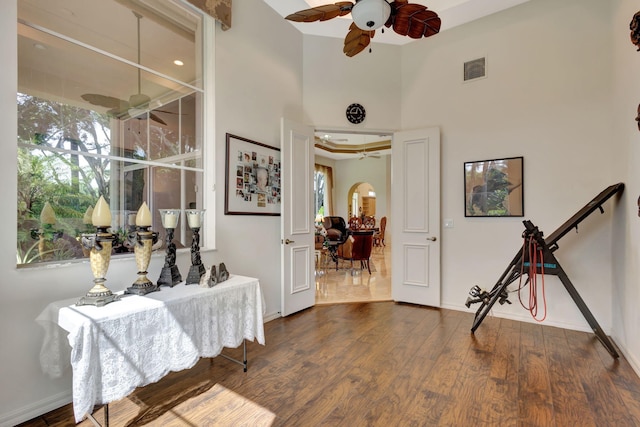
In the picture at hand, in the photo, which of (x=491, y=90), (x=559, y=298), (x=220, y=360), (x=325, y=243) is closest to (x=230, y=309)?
(x=220, y=360)

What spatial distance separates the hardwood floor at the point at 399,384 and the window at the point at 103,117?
1209mm

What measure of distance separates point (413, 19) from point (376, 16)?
376 millimetres

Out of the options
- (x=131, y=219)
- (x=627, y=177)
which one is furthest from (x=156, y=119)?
(x=627, y=177)

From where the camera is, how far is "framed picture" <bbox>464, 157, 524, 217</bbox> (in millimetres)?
3674

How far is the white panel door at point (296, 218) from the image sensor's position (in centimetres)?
375

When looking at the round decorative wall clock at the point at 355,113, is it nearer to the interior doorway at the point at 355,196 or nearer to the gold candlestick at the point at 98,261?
the interior doorway at the point at 355,196

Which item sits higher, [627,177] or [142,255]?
[627,177]

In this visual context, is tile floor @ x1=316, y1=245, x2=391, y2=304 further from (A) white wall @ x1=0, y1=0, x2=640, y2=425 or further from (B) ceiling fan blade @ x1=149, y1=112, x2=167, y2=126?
(B) ceiling fan blade @ x1=149, y1=112, x2=167, y2=126

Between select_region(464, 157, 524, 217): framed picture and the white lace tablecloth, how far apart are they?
10.0 ft

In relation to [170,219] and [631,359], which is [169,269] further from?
[631,359]

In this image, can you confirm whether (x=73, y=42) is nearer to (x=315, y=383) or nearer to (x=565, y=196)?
(x=315, y=383)

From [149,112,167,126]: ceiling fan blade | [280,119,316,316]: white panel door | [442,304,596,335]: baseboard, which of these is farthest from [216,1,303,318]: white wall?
[442,304,596,335]: baseboard

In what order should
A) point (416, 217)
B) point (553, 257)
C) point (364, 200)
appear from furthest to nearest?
point (364, 200)
point (416, 217)
point (553, 257)

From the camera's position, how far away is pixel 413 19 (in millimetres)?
2320
